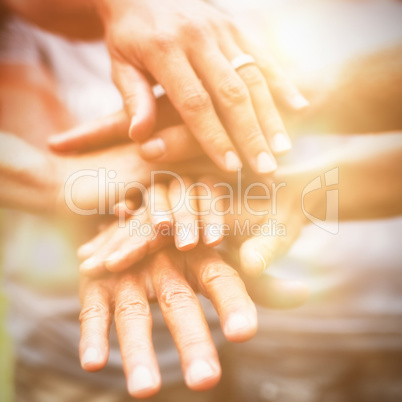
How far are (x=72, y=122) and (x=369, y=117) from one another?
841 millimetres

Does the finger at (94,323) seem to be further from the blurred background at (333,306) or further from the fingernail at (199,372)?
the blurred background at (333,306)

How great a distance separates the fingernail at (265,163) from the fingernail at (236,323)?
22 cm

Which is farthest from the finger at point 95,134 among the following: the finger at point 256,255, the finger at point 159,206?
the finger at point 256,255

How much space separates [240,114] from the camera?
1.67ft

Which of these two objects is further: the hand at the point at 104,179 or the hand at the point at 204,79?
the hand at the point at 104,179

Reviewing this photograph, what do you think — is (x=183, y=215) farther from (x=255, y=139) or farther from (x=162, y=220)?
(x=255, y=139)

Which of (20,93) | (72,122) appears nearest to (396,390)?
(72,122)

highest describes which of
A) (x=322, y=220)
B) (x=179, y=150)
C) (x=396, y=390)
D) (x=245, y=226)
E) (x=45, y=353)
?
(x=179, y=150)

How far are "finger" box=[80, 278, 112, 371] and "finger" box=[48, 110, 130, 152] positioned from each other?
0.97ft

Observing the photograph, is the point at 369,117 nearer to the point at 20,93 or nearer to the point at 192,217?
the point at 192,217

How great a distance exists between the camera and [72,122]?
1.00 metres

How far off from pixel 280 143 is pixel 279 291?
230mm

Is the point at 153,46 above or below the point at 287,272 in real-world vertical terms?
above

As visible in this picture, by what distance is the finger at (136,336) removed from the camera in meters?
0.33
